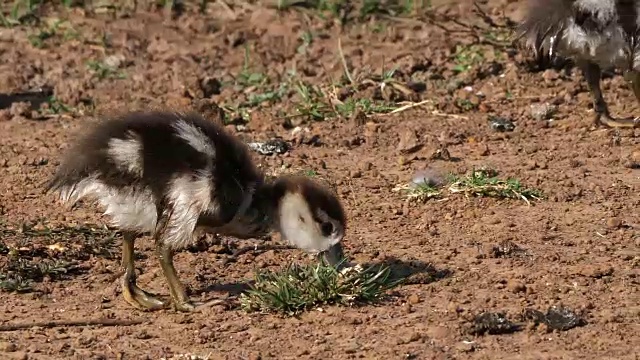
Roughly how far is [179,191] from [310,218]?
73 centimetres

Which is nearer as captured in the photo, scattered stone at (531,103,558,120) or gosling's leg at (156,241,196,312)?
gosling's leg at (156,241,196,312)

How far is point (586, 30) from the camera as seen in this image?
32.7ft

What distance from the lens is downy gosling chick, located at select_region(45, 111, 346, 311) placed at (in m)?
6.89

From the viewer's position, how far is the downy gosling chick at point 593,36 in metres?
9.82

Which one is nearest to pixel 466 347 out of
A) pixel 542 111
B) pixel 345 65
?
pixel 542 111

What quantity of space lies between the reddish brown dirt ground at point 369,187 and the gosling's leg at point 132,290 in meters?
0.07

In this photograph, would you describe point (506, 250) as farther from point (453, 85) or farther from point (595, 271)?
point (453, 85)

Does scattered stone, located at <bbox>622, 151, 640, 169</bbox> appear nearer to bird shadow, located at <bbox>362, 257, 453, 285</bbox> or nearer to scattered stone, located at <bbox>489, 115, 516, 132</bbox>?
scattered stone, located at <bbox>489, 115, 516, 132</bbox>

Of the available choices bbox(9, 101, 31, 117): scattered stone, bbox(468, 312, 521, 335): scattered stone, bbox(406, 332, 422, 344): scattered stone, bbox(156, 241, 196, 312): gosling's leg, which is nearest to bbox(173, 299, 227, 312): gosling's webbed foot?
bbox(156, 241, 196, 312): gosling's leg

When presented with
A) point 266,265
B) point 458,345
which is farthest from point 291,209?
point 458,345

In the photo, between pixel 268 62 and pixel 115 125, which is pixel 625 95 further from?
pixel 115 125

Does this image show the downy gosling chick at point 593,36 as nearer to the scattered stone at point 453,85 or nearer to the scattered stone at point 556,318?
the scattered stone at point 453,85

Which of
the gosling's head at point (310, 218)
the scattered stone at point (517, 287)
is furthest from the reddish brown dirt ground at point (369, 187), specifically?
the gosling's head at point (310, 218)

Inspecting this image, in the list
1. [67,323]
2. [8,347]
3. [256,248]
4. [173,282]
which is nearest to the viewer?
[8,347]
